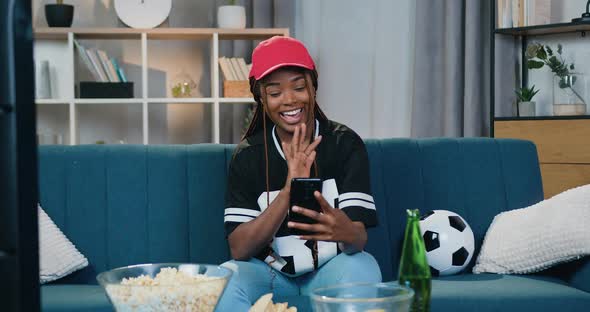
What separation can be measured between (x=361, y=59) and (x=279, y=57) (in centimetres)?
287

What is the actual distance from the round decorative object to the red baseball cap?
96.9 inches

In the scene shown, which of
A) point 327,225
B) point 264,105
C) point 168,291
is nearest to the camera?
point 168,291

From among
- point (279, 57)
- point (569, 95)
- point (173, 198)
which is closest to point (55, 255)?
point (173, 198)

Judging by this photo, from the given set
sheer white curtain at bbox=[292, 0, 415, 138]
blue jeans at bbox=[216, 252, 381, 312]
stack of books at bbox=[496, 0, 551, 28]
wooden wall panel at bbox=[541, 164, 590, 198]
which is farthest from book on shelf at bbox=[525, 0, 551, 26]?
blue jeans at bbox=[216, 252, 381, 312]

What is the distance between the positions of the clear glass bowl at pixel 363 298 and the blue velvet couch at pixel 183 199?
1.14m

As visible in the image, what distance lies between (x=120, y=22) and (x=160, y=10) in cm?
47

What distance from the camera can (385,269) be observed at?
2283 millimetres

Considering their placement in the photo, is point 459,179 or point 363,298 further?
point 459,179

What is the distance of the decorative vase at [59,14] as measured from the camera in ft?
14.0

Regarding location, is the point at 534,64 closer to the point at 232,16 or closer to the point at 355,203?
the point at 232,16

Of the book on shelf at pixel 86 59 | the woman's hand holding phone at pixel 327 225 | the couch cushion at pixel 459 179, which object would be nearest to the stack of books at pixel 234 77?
the book on shelf at pixel 86 59

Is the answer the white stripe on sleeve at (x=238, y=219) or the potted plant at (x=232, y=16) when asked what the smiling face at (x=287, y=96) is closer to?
the white stripe on sleeve at (x=238, y=219)

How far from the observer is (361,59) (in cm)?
473

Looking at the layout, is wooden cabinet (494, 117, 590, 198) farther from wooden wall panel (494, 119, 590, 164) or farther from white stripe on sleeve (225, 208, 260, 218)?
white stripe on sleeve (225, 208, 260, 218)
